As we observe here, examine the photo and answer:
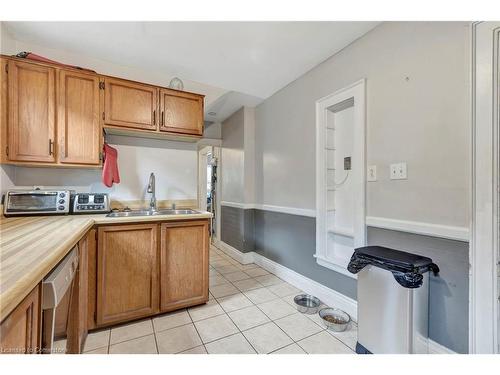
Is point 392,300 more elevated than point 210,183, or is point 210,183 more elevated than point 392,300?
point 210,183

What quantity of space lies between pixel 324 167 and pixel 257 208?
4.69ft

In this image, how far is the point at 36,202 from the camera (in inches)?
72.5

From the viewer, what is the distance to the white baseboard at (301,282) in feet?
6.59

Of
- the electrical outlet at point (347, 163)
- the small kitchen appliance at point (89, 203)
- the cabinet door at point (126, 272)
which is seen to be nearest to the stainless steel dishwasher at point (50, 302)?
the cabinet door at point (126, 272)

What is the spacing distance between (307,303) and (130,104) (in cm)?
261

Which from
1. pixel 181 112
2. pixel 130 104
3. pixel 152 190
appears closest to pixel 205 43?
pixel 181 112

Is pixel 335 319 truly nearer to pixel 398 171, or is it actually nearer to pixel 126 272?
pixel 398 171

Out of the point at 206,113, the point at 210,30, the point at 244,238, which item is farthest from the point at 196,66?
the point at 244,238

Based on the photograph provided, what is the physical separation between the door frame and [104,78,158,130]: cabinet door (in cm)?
242

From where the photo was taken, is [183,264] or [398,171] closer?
[398,171]

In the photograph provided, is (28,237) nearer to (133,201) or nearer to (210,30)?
(133,201)

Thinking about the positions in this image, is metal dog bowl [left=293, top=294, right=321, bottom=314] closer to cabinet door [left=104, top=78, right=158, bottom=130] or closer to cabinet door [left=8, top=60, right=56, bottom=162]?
cabinet door [left=104, top=78, right=158, bottom=130]

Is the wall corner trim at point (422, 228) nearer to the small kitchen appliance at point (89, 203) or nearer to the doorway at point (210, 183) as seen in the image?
the small kitchen appliance at point (89, 203)

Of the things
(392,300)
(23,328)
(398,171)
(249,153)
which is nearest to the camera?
(23,328)
